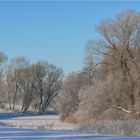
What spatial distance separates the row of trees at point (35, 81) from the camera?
7675 centimetres

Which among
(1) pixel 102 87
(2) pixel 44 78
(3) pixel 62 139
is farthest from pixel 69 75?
(3) pixel 62 139

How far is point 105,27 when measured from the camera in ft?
130

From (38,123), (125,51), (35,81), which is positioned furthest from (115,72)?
(35,81)

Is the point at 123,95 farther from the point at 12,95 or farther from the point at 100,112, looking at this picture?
the point at 12,95

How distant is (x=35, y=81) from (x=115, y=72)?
1541 inches

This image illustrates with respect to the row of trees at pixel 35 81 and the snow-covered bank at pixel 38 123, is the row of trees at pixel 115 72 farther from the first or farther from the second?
the row of trees at pixel 35 81

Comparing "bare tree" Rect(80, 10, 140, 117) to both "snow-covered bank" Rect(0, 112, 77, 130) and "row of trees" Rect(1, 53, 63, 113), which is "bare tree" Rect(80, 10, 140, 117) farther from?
"row of trees" Rect(1, 53, 63, 113)

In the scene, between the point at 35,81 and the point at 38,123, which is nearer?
the point at 38,123

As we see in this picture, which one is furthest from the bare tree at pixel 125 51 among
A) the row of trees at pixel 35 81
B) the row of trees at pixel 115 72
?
the row of trees at pixel 35 81

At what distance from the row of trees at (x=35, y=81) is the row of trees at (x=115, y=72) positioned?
34676mm

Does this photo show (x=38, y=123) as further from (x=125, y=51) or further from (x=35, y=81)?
(x=35, y=81)

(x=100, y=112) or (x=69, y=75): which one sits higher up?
(x=69, y=75)

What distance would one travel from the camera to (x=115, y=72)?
40.5m

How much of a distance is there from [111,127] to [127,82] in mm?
17021
